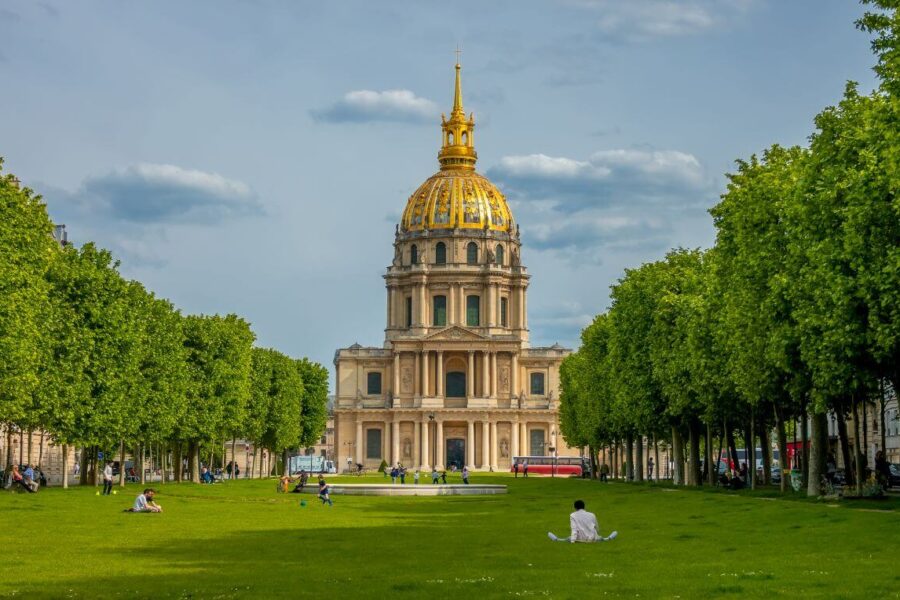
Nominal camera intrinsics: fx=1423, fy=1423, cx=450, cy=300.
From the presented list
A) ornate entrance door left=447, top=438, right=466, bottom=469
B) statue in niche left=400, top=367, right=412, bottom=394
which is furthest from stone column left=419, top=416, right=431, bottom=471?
statue in niche left=400, top=367, right=412, bottom=394

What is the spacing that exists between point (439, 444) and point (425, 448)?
2276mm

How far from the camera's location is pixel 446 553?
3088 cm

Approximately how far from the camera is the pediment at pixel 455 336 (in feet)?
606

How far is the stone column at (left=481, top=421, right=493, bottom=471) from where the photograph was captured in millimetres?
180875

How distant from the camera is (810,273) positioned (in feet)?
143

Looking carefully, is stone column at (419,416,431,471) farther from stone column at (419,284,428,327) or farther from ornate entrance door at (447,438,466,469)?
stone column at (419,284,428,327)

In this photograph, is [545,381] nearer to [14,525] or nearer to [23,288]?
[23,288]

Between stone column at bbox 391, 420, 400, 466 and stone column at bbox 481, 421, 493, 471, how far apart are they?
35.5 ft

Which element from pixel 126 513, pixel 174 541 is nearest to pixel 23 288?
pixel 126 513

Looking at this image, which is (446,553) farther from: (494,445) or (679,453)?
(494,445)

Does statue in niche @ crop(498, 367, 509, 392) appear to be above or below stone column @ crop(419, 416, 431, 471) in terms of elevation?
above

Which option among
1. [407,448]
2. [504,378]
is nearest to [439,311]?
[504,378]

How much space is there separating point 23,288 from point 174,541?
83.4 ft

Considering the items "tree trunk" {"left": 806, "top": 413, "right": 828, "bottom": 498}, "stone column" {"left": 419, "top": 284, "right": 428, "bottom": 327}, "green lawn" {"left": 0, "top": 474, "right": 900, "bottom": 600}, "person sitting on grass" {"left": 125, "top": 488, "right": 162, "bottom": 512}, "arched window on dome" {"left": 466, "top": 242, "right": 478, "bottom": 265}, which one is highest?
"arched window on dome" {"left": 466, "top": 242, "right": 478, "bottom": 265}
